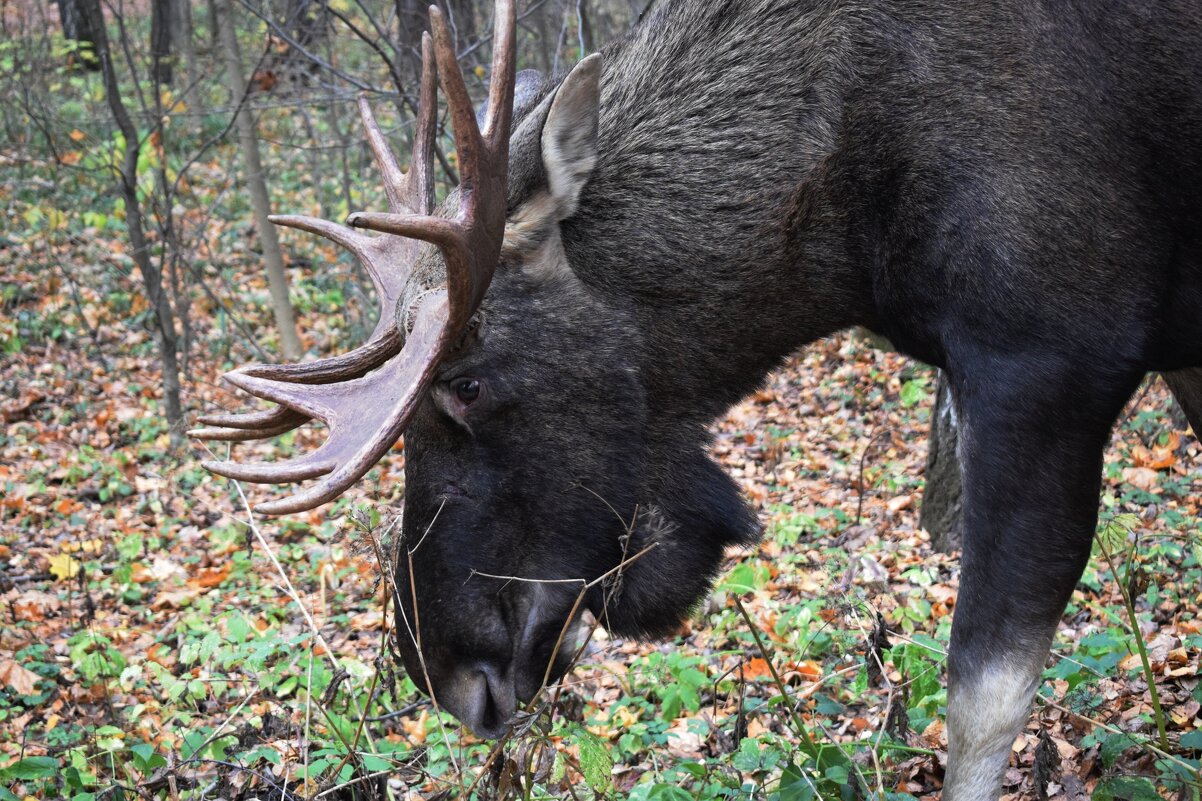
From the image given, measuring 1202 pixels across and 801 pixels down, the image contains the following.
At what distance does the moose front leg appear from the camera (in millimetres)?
3018

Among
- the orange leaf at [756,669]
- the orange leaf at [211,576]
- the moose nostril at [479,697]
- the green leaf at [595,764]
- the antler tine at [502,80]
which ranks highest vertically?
the antler tine at [502,80]

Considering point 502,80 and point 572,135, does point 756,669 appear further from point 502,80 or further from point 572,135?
point 502,80

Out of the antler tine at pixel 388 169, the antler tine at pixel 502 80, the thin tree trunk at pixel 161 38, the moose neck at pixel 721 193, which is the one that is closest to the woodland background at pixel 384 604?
the thin tree trunk at pixel 161 38

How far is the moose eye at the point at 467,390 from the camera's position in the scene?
3.57 m

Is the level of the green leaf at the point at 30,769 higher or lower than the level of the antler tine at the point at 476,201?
lower

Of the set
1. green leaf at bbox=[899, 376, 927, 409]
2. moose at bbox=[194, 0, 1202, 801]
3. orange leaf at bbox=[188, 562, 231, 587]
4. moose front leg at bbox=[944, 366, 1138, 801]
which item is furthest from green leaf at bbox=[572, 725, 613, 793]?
green leaf at bbox=[899, 376, 927, 409]

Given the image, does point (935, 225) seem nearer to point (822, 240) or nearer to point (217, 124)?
point (822, 240)

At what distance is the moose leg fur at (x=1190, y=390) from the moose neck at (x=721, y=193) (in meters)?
1.20

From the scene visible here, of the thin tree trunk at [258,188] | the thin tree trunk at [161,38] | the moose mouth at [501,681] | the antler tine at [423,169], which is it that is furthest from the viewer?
the thin tree trunk at [161,38]

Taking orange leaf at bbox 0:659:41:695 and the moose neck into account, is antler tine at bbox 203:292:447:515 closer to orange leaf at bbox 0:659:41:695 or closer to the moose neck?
the moose neck

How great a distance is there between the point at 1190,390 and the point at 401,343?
8.72ft

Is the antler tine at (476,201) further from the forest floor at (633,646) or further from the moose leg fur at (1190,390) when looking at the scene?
the moose leg fur at (1190,390)

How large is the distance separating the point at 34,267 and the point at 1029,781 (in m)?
12.7

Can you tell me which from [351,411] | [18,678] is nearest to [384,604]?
[351,411]
